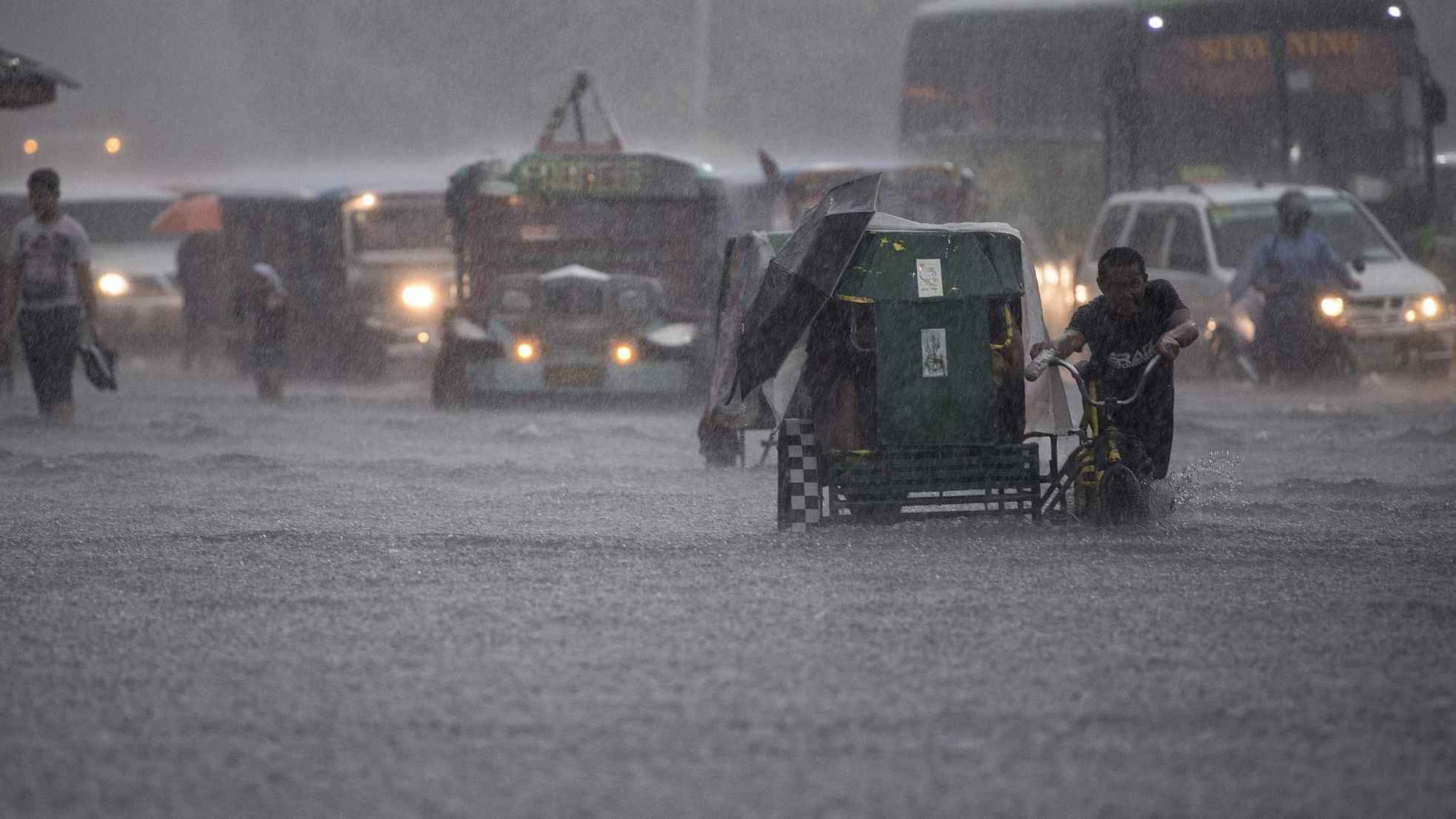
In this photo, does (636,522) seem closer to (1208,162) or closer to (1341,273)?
(1341,273)

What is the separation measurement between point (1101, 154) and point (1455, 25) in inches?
960

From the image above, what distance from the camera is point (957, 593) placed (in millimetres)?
7223

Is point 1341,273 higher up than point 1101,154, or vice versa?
point 1101,154

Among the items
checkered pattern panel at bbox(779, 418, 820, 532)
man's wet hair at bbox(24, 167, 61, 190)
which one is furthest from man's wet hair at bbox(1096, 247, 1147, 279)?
man's wet hair at bbox(24, 167, 61, 190)

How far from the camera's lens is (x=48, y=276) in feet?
44.4

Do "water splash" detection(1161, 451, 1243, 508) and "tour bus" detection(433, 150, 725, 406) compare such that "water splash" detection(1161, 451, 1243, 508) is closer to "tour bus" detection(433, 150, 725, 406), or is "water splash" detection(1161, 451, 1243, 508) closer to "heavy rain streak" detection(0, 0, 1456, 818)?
"heavy rain streak" detection(0, 0, 1456, 818)

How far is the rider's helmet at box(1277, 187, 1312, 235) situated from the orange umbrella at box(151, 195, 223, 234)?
454 inches

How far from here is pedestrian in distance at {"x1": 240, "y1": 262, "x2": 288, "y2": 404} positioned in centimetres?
1739

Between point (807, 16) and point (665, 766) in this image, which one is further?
point (807, 16)

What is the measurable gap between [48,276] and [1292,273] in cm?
960

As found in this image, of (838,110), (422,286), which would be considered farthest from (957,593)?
(838,110)

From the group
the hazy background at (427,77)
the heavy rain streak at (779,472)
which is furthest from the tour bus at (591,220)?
the hazy background at (427,77)

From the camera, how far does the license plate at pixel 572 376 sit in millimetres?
16531

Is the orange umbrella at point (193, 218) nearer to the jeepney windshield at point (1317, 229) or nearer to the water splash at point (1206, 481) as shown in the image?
the jeepney windshield at point (1317, 229)
